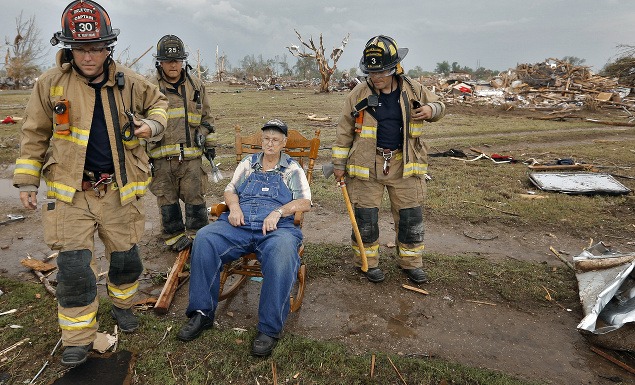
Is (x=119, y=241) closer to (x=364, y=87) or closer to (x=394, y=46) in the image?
(x=364, y=87)

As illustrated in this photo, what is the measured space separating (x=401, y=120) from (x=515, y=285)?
6.82 ft

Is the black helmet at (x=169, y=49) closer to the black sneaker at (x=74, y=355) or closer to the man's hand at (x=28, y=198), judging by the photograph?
the man's hand at (x=28, y=198)

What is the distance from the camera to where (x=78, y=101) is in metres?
2.69

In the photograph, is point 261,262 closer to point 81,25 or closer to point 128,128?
point 128,128

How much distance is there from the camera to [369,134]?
12.4 ft

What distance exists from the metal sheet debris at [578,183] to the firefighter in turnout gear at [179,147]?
19.5 feet

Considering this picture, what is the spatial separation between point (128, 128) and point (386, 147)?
2318mm

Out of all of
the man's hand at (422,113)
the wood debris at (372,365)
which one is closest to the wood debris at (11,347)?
the wood debris at (372,365)

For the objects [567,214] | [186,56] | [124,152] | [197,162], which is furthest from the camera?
[567,214]

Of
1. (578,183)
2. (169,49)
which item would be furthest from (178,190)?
(578,183)

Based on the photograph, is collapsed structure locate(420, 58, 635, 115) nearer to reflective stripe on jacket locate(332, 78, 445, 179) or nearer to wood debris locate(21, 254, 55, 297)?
reflective stripe on jacket locate(332, 78, 445, 179)

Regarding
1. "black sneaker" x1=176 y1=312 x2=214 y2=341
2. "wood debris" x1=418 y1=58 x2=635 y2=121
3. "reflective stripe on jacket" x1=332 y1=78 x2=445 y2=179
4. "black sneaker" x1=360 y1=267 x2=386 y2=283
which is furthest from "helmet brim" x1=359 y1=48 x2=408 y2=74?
"wood debris" x1=418 y1=58 x2=635 y2=121

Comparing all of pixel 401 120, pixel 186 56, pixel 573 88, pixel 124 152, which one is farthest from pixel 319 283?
pixel 573 88

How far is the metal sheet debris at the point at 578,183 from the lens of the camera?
6.56 m
